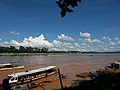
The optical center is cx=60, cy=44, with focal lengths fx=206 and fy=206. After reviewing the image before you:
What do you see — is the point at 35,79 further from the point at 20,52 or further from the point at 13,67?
the point at 20,52

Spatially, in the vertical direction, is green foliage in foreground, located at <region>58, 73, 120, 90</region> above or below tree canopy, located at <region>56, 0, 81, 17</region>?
below

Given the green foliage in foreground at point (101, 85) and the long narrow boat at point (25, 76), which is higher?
the green foliage in foreground at point (101, 85)

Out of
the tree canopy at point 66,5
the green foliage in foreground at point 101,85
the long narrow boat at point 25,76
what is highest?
the tree canopy at point 66,5

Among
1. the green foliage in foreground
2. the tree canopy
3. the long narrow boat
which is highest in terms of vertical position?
the tree canopy

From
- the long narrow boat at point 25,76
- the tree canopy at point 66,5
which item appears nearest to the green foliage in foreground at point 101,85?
the tree canopy at point 66,5

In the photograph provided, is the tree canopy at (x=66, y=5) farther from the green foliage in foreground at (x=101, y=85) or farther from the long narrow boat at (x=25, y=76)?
the long narrow boat at (x=25, y=76)

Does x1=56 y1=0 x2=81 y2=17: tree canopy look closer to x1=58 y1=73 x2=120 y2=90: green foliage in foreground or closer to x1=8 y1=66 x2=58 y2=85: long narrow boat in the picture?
x1=58 y1=73 x2=120 y2=90: green foliage in foreground

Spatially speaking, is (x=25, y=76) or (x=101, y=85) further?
(x=25, y=76)

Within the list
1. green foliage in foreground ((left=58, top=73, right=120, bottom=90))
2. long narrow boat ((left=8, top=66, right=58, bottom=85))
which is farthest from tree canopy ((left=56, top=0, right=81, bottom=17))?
long narrow boat ((left=8, top=66, right=58, bottom=85))

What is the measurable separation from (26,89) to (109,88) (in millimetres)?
21191

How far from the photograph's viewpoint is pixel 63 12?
1013 centimetres

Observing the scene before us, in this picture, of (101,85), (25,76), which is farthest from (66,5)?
(25,76)

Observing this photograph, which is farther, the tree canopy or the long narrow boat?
the long narrow boat

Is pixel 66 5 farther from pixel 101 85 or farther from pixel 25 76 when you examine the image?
pixel 25 76
